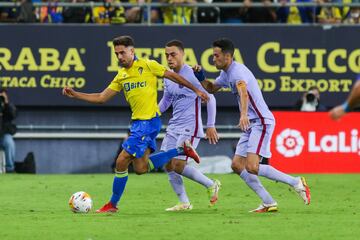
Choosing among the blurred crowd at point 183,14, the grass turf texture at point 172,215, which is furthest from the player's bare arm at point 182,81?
the blurred crowd at point 183,14

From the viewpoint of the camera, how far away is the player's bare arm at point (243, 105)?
13.4 meters

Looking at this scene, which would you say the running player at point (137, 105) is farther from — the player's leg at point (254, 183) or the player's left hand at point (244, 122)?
the player's leg at point (254, 183)

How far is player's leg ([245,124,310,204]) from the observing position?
1405 centimetres

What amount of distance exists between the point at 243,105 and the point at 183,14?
39.4 ft

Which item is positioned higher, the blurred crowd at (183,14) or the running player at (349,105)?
the running player at (349,105)

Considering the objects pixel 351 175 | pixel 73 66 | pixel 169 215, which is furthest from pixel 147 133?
pixel 73 66

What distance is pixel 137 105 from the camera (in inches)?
560

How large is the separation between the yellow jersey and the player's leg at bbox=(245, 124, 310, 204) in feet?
4.30

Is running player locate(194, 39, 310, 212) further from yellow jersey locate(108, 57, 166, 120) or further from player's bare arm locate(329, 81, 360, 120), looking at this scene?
player's bare arm locate(329, 81, 360, 120)

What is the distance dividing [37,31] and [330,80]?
6.71 metres

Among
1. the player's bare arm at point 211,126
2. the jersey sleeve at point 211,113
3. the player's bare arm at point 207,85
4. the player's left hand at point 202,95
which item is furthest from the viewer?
the jersey sleeve at point 211,113

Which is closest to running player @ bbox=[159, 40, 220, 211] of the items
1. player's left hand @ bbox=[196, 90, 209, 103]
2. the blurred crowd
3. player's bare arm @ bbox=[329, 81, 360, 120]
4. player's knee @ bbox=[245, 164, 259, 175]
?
player's knee @ bbox=[245, 164, 259, 175]

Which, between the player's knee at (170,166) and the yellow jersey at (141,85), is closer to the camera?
the yellow jersey at (141,85)

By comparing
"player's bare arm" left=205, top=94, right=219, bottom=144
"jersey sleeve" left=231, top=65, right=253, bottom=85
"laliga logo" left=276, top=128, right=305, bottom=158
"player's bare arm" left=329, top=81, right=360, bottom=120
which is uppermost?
"player's bare arm" left=329, top=81, right=360, bottom=120
